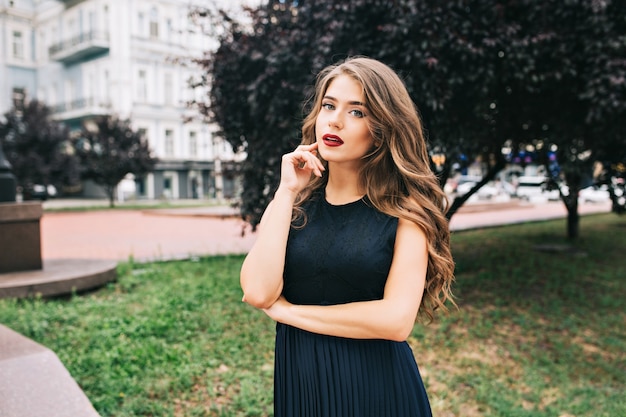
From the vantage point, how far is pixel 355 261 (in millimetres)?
1690

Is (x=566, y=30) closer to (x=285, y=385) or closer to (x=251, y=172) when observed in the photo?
(x=251, y=172)

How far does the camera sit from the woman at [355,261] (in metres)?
1.68

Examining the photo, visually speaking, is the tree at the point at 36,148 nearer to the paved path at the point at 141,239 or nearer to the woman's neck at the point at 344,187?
the paved path at the point at 141,239

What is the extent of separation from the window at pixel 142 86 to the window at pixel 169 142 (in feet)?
9.29

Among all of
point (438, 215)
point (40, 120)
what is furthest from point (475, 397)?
point (40, 120)

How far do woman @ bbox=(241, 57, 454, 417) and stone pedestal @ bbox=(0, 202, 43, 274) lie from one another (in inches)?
218

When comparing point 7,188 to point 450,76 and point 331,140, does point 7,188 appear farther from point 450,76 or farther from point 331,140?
point 331,140

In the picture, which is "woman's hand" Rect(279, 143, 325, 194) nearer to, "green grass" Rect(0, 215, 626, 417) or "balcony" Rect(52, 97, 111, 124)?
"green grass" Rect(0, 215, 626, 417)

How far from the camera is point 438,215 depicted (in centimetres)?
179

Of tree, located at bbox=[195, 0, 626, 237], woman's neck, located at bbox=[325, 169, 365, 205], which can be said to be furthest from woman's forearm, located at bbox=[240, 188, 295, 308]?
tree, located at bbox=[195, 0, 626, 237]

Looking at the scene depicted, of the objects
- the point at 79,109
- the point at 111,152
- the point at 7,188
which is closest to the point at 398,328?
the point at 7,188

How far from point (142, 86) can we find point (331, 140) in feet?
119

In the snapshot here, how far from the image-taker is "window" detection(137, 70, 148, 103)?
3509cm

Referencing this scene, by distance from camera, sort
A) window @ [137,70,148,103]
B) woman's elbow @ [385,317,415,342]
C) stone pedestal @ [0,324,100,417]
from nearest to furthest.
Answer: woman's elbow @ [385,317,415,342]
stone pedestal @ [0,324,100,417]
window @ [137,70,148,103]
